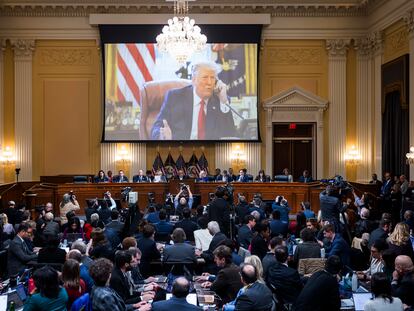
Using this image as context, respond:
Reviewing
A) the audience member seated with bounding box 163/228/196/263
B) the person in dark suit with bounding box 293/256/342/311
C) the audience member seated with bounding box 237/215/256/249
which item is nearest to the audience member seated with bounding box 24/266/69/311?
the person in dark suit with bounding box 293/256/342/311

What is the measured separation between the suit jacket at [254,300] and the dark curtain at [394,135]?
1421 cm

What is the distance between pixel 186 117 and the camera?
22281mm

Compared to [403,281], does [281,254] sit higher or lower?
higher

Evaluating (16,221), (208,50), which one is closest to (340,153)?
(208,50)

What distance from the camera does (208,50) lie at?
22.3 metres

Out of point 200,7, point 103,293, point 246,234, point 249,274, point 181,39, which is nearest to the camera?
point 103,293

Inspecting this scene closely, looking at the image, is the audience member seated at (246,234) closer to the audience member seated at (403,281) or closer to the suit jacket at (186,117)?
the audience member seated at (403,281)

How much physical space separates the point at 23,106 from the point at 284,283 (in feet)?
59.6

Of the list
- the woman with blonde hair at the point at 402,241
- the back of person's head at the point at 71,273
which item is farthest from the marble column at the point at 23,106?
the back of person's head at the point at 71,273

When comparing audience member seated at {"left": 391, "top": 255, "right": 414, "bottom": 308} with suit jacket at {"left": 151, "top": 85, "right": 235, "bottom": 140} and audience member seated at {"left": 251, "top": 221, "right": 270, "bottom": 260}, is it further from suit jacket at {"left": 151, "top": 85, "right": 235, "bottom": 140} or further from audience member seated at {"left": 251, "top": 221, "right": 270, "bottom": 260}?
suit jacket at {"left": 151, "top": 85, "right": 235, "bottom": 140}

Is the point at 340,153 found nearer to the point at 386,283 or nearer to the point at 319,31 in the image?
the point at 319,31

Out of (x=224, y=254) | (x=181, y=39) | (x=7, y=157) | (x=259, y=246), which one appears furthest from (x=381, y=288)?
(x=7, y=157)

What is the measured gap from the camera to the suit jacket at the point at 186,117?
876 inches

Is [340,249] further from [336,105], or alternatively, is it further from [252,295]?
[336,105]
